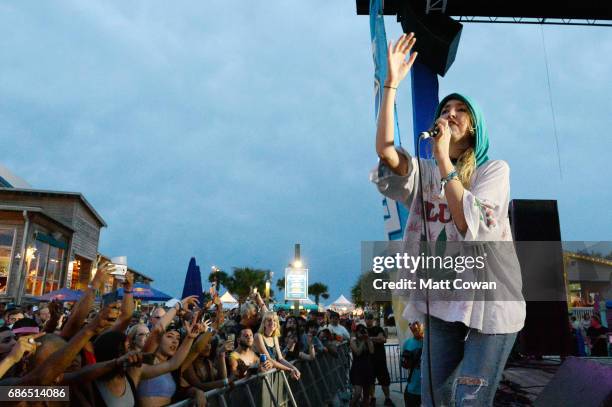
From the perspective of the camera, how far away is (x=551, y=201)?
9102 mm

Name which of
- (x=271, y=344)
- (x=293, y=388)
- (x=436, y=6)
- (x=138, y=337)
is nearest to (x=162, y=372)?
(x=138, y=337)

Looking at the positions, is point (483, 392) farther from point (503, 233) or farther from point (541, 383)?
point (541, 383)

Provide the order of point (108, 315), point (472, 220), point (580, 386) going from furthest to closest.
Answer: point (108, 315), point (580, 386), point (472, 220)

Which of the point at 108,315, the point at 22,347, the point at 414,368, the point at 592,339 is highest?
the point at 108,315

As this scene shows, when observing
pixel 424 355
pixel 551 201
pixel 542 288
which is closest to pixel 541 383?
pixel 542 288

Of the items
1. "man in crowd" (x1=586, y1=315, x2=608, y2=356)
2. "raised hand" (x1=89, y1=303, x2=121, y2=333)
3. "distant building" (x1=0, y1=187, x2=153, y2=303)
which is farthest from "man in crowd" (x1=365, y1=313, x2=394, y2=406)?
"distant building" (x1=0, y1=187, x2=153, y2=303)

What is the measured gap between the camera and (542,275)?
847 centimetres

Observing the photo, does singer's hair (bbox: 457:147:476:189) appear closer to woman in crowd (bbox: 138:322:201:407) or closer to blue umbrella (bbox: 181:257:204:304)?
woman in crowd (bbox: 138:322:201:407)

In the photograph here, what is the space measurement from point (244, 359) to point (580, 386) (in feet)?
15.5

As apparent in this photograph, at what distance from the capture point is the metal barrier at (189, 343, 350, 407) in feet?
15.8

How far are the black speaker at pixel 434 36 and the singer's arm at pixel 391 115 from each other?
31.4 ft

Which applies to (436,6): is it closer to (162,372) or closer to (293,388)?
(293,388)

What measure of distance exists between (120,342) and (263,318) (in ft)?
12.0

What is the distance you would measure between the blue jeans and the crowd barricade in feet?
8.88
